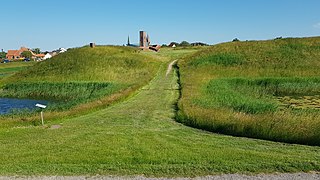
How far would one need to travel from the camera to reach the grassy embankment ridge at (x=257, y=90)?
1164 centimetres

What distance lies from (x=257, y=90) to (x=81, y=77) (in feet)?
81.9

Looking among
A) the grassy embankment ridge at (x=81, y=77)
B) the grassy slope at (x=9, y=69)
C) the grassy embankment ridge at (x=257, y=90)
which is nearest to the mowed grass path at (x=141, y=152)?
the grassy embankment ridge at (x=257, y=90)

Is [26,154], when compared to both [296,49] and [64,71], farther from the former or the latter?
[296,49]

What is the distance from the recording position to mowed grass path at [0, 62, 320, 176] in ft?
26.8

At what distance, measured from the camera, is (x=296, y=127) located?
10.9 meters

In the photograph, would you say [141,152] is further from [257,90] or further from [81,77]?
[81,77]

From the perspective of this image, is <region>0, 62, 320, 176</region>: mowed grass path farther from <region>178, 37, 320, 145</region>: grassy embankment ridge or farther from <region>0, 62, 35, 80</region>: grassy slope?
<region>0, 62, 35, 80</region>: grassy slope

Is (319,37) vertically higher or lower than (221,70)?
higher

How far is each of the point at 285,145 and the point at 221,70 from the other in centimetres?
3116

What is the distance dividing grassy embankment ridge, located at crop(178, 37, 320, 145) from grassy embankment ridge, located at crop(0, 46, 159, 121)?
581cm

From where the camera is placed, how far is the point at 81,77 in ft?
147

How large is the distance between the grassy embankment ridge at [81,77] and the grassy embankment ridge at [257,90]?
5811 millimetres

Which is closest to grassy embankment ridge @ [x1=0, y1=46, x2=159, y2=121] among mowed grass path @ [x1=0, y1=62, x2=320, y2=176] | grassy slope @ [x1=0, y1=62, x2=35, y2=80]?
mowed grass path @ [x1=0, y1=62, x2=320, y2=176]

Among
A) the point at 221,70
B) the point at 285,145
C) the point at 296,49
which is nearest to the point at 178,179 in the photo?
the point at 285,145
